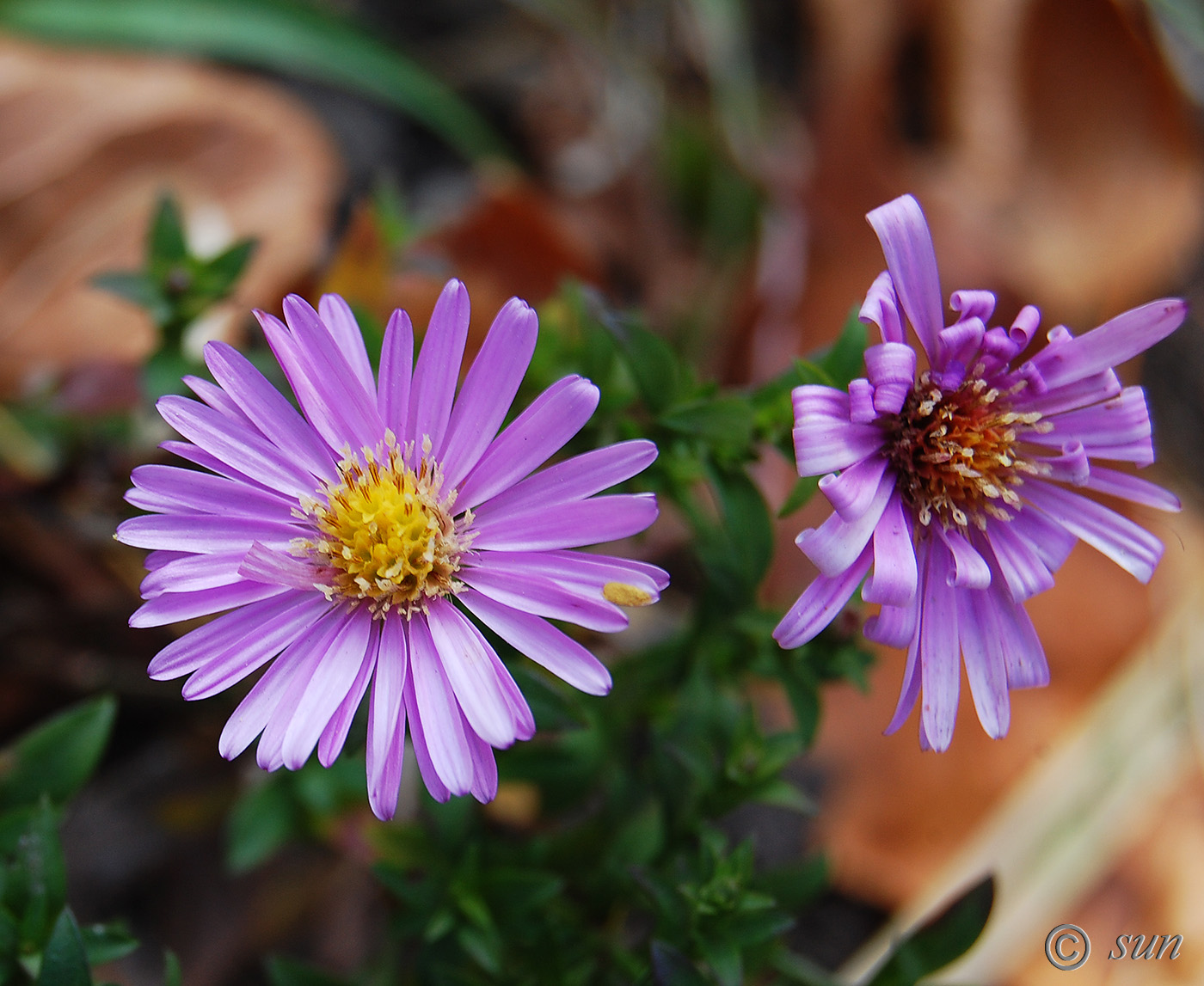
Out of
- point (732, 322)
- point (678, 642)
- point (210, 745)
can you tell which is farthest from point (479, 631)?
point (732, 322)

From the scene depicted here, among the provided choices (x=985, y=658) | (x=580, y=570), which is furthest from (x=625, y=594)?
(x=985, y=658)

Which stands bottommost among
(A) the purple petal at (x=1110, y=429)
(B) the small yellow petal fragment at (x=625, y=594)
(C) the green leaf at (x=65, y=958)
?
(C) the green leaf at (x=65, y=958)

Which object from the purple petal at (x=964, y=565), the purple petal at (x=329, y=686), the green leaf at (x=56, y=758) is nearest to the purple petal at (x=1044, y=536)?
the purple petal at (x=964, y=565)

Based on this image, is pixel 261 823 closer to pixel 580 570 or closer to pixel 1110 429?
pixel 580 570

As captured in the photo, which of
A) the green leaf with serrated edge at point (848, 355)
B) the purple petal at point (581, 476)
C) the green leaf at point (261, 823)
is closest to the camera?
the purple petal at point (581, 476)

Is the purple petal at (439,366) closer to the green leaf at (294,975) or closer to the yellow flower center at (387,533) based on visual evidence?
the yellow flower center at (387,533)

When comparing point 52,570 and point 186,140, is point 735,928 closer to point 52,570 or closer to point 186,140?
point 52,570

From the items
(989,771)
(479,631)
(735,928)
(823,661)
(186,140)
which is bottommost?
(989,771)
